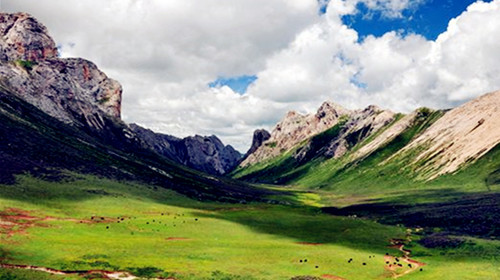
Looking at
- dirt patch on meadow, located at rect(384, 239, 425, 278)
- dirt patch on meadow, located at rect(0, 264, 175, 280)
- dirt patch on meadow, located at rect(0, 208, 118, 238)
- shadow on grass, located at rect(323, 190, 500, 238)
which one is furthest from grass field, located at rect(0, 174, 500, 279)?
shadow on grass, located at rect(323, 190, 500, 238)

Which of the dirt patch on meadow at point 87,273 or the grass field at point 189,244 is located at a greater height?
the grass field at point 189,244

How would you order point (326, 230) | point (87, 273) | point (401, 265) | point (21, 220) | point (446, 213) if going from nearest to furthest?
1. point (87, 273)
2. point (401, 265)
3. point (21, 220)
4. point (326, 230)
5. point (446, 213)

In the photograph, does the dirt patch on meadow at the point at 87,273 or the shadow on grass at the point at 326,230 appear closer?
the dirt patch on meadow at the point at 87,273

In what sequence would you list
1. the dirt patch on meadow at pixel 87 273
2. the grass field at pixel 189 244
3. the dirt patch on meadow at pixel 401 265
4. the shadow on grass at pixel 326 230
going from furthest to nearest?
the shadow on grass at pixel 326 230 < the dirt patch on meadow at pixel 401 265 < the grass field at pixel 189 244 < the dirt patch on meadow at pixel 87 273

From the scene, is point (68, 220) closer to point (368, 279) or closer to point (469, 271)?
point (368, 279)

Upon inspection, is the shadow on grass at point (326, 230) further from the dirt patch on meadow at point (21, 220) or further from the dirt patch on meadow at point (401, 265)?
the dirt patch on meadow at point (21, 220)

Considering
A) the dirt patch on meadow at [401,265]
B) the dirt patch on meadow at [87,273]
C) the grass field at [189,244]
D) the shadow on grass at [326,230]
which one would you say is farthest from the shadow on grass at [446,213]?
the dirt patch on meadow at [87,273]

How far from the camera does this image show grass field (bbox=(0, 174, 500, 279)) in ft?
219

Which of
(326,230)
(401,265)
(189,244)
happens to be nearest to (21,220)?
(189,244)

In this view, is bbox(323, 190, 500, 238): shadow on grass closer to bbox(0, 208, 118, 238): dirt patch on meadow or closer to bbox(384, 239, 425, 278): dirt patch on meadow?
bbox(384, 239, 425, 278): dirt patch on meadow

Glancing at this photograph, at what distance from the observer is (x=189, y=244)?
89.1 m

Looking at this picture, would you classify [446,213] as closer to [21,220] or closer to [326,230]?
[326,230]

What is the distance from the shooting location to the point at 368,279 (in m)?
65.4

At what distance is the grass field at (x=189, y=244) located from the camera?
6662 centimetres
